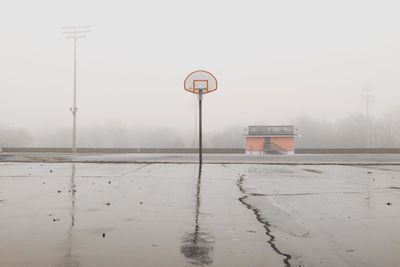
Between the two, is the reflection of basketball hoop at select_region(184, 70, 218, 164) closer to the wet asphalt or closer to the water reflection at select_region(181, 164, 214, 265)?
the wet asphalt

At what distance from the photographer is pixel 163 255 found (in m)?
3.18

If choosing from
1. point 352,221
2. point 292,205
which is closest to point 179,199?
point 292,205

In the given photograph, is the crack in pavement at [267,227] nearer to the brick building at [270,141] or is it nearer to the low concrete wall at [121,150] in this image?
the brick building at [270,141]

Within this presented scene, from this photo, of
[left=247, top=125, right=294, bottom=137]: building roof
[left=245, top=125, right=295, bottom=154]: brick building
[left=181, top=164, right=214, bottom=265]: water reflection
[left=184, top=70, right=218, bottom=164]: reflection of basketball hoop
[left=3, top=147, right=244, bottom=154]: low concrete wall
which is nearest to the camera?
[left=181, top=164, right=214, bottom=265]: water reflection

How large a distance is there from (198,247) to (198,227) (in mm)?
772

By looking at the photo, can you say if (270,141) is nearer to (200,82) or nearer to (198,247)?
(200,82)

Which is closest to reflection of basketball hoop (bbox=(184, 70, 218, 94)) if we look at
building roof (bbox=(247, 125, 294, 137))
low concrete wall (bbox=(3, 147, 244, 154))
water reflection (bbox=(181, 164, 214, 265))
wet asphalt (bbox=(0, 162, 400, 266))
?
wet asphalt (bbox=(0, 162, 400, 266))

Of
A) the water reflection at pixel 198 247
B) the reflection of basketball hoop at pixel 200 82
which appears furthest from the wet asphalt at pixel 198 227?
the reflection of basketball hoop at pixel 200 82

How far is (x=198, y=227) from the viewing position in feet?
13.8

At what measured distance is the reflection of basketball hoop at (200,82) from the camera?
15602 mm

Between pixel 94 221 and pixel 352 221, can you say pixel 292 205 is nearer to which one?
pixel 352 221

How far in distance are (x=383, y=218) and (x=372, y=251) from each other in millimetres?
1650

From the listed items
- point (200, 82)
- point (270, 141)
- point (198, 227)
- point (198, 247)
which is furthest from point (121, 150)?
point (198, 247)

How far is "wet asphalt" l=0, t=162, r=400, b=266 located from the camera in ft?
10.3
